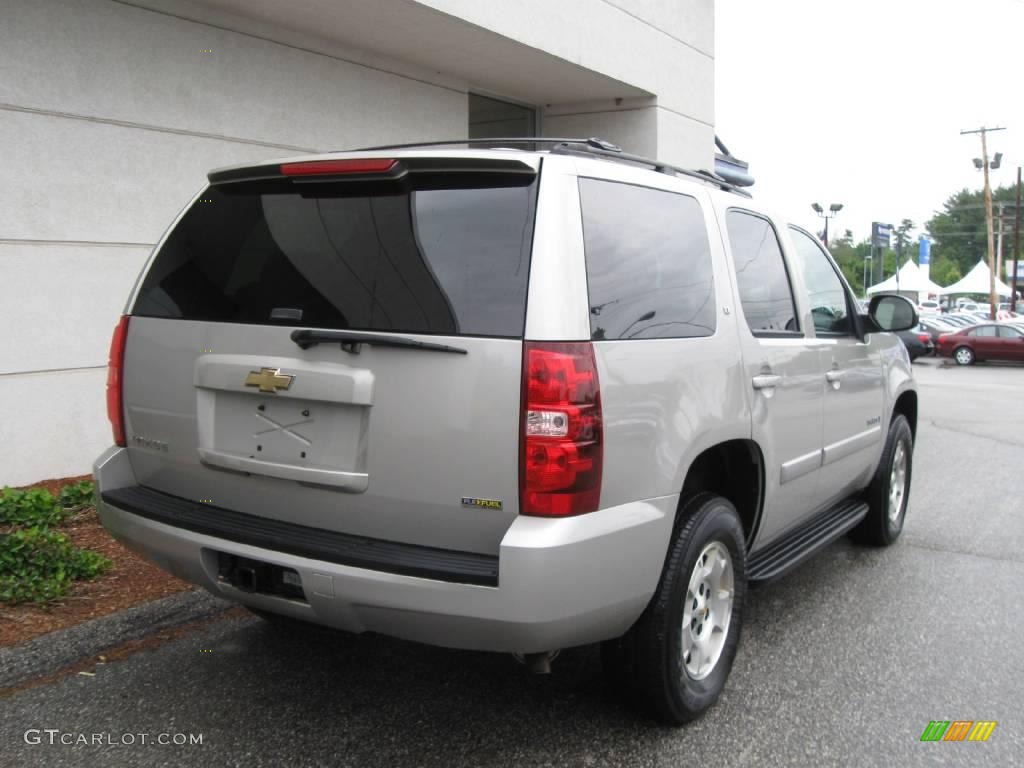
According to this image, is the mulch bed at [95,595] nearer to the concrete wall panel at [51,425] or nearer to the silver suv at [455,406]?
the silver suv at [455,406]

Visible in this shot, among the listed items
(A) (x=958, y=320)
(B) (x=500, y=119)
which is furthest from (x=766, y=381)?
(A) (x=958, y=320)

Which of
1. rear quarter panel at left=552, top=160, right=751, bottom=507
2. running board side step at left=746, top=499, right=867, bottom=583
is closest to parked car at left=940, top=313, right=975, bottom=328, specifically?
running board side step at left=746, top=499, right=867, bottom=583

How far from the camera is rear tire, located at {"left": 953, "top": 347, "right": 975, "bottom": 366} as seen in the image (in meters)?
28.3

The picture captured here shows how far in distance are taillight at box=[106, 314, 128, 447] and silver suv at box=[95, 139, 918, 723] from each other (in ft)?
0.06

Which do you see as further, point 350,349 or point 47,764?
point 47,764

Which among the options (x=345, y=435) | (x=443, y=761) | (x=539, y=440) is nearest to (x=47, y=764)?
(x=443, y=761)

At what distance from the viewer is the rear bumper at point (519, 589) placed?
259cm

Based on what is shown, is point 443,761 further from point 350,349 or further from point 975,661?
point 975,661

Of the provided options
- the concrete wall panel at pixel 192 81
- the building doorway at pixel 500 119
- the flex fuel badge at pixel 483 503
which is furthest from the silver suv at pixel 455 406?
the building doorway at pixel 500 119

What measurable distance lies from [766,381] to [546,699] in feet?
5.02

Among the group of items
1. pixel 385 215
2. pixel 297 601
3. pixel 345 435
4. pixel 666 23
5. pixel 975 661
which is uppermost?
pixel 666 23

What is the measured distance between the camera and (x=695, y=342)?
3.26 metres

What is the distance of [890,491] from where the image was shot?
18.8 ft

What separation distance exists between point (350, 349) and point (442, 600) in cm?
80
